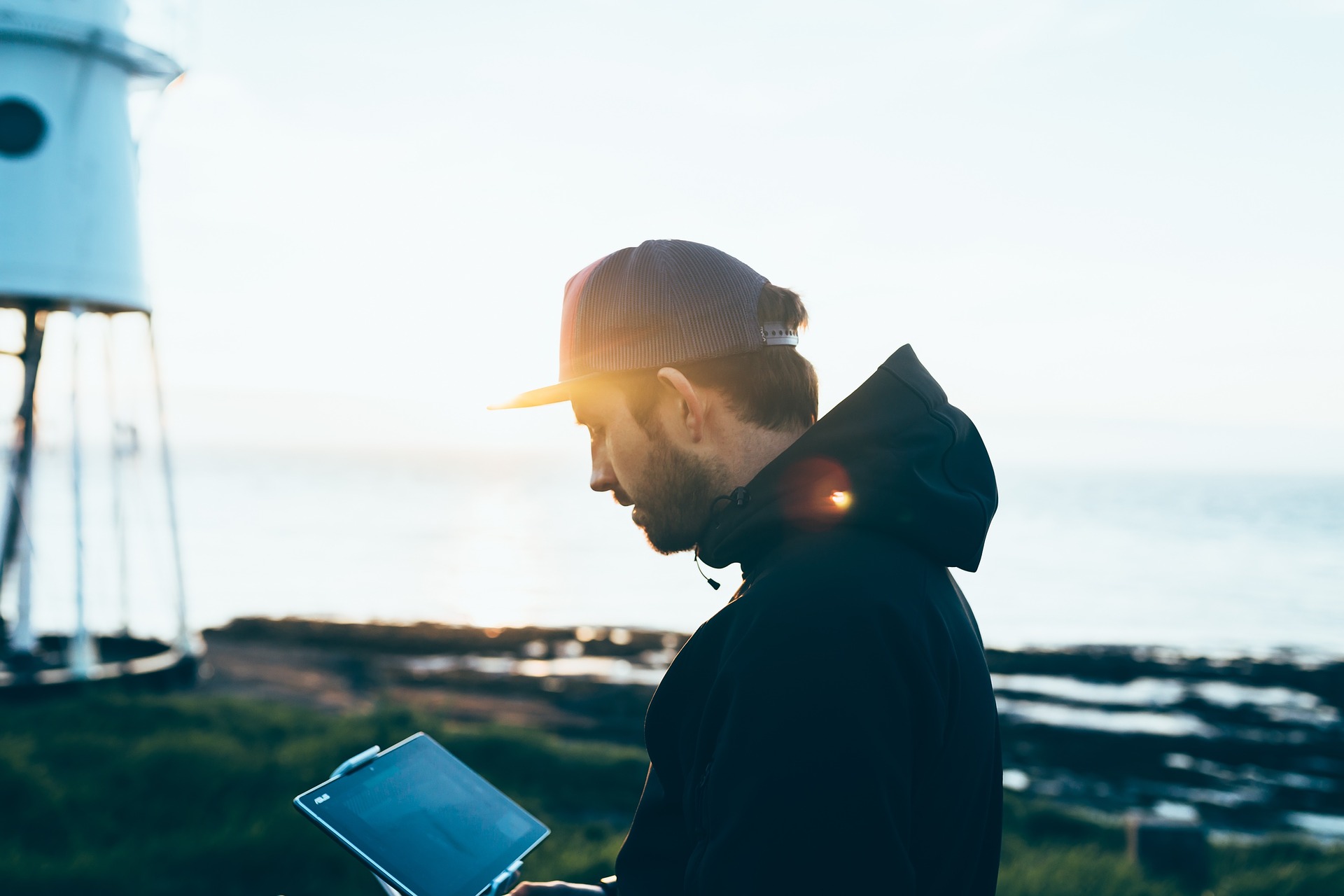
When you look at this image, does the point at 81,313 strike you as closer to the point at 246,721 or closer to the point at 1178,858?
the point at 246,721

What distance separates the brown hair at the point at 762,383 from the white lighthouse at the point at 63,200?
10.2 metres

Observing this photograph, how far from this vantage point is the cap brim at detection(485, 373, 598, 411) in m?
1.81

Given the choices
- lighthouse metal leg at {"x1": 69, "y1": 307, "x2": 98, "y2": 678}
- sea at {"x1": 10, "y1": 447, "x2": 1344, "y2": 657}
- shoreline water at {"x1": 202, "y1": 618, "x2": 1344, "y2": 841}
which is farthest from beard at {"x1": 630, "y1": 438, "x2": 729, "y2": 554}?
shoreline water at {"x1": 202, "y1": 618, "x2": 1344, "y2": 841}

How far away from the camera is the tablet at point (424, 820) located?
1716mm

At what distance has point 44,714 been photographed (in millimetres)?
7984

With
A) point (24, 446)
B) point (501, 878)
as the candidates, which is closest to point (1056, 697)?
point (24, 446)

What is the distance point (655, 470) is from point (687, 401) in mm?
172

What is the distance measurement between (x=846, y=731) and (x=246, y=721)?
8837mm

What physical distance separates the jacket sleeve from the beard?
18.7 inches

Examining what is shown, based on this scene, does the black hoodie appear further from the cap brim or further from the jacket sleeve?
the cap brim

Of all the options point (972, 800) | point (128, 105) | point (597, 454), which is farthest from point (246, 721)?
point (972, 800)

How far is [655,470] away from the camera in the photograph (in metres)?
1.76

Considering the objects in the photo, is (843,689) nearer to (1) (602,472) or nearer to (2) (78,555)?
(1) (602,472)

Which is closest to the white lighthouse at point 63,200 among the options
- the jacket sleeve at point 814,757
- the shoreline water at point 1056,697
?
the shoreline water at point 1056,697
